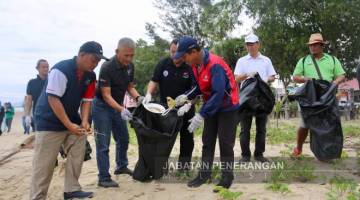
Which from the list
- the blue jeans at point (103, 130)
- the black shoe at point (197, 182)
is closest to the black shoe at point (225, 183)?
the black shoe at point (197, 182)

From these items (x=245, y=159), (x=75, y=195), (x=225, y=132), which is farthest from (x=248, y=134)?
(x=75, y=195)

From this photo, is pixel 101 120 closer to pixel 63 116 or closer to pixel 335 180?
pixel 63 116

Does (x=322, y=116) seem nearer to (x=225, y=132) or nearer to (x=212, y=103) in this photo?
(x=225, y=132)

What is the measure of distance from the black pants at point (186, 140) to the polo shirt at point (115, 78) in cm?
82

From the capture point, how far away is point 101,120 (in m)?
4.95

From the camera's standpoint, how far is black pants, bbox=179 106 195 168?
520 centimetres

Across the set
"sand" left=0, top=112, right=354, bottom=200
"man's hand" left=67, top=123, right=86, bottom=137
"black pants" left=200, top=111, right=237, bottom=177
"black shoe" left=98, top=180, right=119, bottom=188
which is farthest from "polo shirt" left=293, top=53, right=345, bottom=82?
"man's hand" left=67, top=123, right=86, bottom=137

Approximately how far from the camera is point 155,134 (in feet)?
15.5

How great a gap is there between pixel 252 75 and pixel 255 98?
311 mm

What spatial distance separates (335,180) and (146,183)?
210cm

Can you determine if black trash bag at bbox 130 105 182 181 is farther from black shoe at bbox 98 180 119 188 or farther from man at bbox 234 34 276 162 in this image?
man at bbox 234 34 276 162

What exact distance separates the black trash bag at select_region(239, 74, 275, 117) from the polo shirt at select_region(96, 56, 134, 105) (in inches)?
61.0

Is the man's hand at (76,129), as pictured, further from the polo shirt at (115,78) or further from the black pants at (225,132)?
A: the black pants at (225,132)

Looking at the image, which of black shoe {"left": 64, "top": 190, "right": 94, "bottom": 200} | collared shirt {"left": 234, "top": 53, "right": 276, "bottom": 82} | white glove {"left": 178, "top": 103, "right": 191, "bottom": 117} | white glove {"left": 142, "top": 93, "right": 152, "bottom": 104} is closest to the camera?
black shoe {"left": 64, "top": 190, "right": 94, "bottom": 200}
